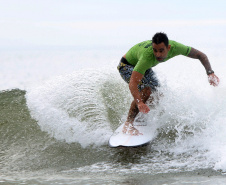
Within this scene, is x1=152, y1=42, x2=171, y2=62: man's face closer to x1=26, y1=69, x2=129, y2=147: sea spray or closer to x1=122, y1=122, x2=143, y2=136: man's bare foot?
x1=122, y1=122, x2=143, y2=136: man's bare foot

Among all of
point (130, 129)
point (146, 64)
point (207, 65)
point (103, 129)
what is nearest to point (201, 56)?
point (207, 65)

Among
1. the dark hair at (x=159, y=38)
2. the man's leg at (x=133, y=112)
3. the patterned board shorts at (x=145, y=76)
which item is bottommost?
the man's leg at (x=133, y=112)

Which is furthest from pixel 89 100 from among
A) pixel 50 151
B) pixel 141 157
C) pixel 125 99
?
pixel 141 157

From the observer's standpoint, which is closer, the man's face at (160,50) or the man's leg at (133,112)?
the man's face at (160,50)

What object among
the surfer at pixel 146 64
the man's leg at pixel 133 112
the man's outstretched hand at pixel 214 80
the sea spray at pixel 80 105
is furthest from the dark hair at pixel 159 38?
the sea spray at pixel 80 105

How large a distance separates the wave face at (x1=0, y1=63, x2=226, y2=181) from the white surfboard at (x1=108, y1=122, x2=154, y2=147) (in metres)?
0.12

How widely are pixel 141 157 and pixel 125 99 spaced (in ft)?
9.07

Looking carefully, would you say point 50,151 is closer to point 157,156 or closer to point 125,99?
point 157,156

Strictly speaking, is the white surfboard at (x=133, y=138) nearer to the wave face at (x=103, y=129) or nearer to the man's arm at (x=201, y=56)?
the wave face at (x=103, y=129)

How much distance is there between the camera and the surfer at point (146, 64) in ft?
16.9

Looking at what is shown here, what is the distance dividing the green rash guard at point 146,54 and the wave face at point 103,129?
815 millimetres

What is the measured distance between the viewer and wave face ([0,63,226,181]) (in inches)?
204

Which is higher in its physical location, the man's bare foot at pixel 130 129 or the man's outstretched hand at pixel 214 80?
the man's outstretched hand at pixel 214 80

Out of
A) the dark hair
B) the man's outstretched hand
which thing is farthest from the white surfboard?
the dark hair
